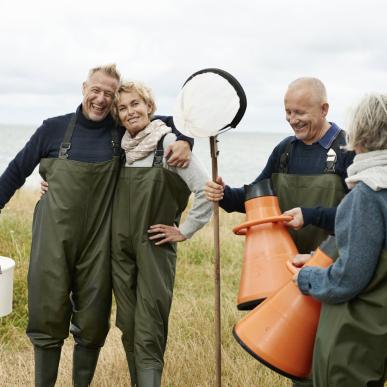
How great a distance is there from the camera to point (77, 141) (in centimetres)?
310

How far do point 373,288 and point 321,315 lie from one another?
252 mm

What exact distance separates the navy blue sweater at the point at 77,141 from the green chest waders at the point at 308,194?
0.51m

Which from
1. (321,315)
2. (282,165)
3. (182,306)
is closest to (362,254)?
(321,315)

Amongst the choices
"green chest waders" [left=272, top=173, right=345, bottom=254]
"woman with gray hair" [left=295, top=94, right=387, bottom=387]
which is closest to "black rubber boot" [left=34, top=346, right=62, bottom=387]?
"green chest waders" [left=272, top=173, right=345, bottom=254]

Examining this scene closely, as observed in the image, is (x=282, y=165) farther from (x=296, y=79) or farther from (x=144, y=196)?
(x=144, y=196)

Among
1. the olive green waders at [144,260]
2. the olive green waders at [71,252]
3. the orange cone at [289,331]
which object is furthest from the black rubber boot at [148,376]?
the orange cone at [289,331]

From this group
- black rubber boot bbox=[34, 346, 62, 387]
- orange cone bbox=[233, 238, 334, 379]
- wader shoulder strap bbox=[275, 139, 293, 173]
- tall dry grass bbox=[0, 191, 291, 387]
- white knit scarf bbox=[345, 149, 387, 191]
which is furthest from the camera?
tall dry grass bbox=[0, 191, 291, 387]

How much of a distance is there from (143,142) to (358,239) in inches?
51.9

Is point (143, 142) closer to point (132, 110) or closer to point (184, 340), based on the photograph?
point (132, 110)

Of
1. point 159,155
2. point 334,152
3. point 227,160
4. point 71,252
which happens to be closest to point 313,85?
point 334,152

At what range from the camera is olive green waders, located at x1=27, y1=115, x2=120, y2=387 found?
3.05 m

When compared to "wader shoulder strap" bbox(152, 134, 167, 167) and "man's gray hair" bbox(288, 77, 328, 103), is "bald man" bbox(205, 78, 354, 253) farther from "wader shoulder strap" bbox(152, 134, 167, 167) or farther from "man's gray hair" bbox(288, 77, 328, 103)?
"wader shoulder strap" bbox(152, 134, 167, 167)

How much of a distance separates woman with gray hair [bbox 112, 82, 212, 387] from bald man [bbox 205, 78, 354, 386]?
0.70 ft

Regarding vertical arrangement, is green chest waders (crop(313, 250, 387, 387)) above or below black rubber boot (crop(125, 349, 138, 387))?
above
